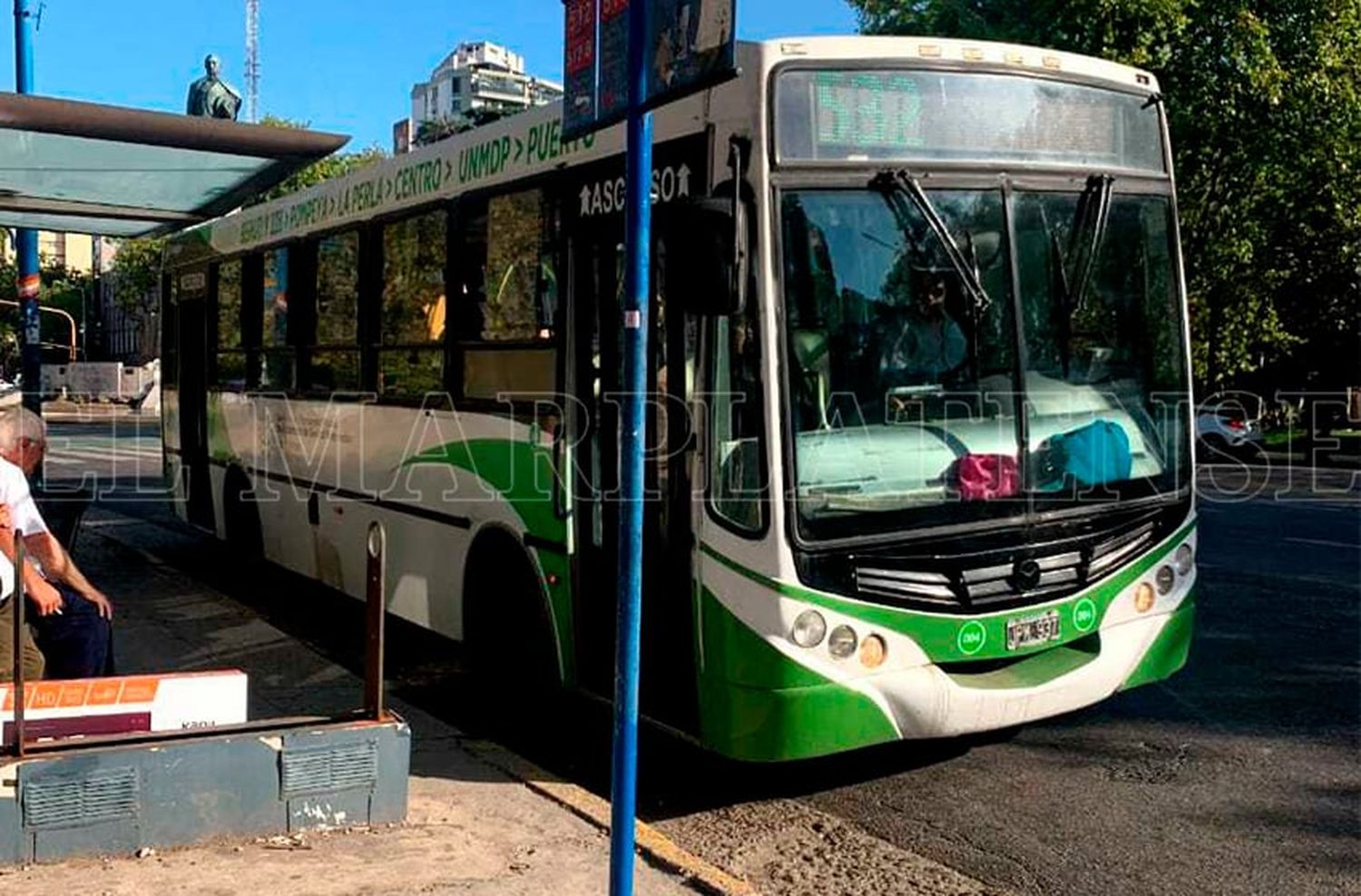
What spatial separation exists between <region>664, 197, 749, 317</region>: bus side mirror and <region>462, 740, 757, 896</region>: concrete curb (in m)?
1.92

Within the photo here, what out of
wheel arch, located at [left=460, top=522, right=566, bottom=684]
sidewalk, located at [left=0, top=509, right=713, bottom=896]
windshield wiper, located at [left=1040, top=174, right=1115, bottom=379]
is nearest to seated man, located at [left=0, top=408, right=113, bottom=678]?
sidewalk, located at [left=0, top=509, right=713, bottom=896]

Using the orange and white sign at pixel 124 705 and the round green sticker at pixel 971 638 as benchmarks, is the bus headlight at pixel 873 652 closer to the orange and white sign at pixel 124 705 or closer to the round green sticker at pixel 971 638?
the round green sticker at pixel 971 638

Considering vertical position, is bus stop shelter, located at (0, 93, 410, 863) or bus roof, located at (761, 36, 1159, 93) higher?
bus roof, located at (761, 36, 1159, 93)

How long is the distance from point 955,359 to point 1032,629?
1.15 m

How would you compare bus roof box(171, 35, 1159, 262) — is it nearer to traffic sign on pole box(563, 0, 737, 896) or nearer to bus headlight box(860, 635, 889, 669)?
traffic sign on pole box(563, 0, 737, 896)

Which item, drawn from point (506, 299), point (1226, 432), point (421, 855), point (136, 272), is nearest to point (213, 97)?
point (506, 299)

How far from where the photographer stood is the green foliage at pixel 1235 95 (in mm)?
25391

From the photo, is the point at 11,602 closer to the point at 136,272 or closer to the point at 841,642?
the point at 841,642

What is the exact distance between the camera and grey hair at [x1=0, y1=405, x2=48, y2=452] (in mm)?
5801

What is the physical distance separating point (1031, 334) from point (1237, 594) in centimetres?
569

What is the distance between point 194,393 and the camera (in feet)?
40.5

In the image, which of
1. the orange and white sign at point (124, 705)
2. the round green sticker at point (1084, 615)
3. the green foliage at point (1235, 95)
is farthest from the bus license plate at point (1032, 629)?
the green foliage at point (1235, 95)

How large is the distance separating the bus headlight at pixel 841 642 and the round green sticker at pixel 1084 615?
3.57 feet

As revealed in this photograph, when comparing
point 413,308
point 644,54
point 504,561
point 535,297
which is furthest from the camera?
point 413,308
